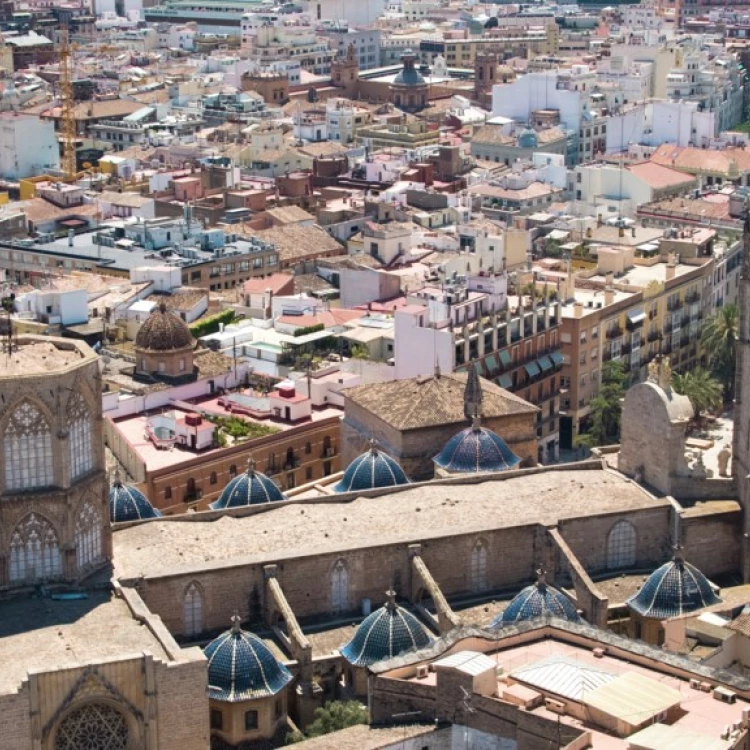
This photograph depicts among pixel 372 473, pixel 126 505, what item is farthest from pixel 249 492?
pixel 372 473

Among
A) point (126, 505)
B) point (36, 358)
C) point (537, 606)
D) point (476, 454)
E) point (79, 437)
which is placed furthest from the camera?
point (476, 454)

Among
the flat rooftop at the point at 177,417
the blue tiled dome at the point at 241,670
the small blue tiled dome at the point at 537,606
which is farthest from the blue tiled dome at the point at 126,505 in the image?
the small blue tiled dome at the point at 537,606

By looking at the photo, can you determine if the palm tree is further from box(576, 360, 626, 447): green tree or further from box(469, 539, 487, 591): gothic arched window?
box(469, 539, 487, 591): gothic arched window

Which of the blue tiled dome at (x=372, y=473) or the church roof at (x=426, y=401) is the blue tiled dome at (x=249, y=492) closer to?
the blue tiled dome at (x=372, y=473)

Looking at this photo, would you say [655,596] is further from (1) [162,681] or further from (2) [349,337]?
(2) [349,337]

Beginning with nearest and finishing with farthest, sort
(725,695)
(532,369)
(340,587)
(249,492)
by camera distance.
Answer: (725,695), (340,587), (249,492), (532,369)

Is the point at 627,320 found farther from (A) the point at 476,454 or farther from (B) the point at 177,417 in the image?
(A) the point at 476,454

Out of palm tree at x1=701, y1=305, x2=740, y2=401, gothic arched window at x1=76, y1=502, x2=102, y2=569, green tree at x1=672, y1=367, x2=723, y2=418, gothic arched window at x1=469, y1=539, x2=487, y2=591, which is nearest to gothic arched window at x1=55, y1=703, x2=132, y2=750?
gothic arched window at x1=76, y1=502, x2=102, y2=569
